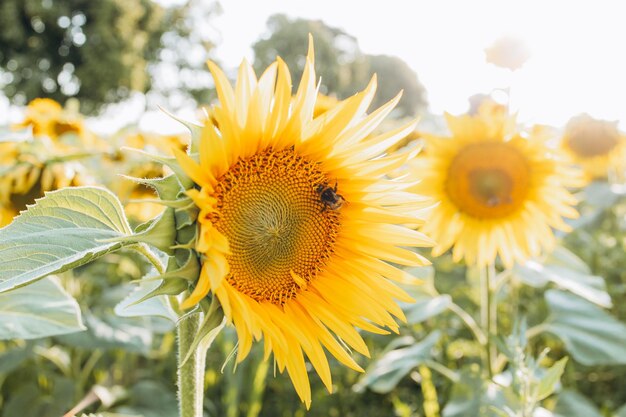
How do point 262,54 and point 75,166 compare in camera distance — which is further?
Answer: point 262,54

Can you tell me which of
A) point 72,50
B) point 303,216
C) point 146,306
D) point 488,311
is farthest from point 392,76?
point 146,306

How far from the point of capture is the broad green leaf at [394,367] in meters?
1.77

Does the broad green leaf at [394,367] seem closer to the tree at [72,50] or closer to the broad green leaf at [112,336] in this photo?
the broad green leaf at [112,336]

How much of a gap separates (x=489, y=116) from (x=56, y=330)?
1544 mm

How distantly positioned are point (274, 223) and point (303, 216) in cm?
7

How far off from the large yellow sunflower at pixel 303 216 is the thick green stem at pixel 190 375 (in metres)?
0.09

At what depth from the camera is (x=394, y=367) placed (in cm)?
180

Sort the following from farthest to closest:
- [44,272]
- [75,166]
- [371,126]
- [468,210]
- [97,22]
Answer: [97,22], [468,210], [75,166], [371,126], [44,272]

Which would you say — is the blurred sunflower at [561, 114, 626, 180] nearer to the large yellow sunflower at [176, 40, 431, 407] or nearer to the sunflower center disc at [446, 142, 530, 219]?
the sunflower center disc at [446, 142, 530, 219]

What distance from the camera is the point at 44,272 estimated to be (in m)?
0.72

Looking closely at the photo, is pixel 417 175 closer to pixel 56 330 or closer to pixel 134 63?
pixel 56 330

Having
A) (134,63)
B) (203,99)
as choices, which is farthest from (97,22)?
(203,99)

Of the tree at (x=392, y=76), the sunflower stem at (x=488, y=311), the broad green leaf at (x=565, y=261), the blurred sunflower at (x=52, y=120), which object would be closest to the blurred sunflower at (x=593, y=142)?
the broad green leaf at (x=565, y=261)

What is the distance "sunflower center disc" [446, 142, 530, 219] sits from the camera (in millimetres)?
2115
